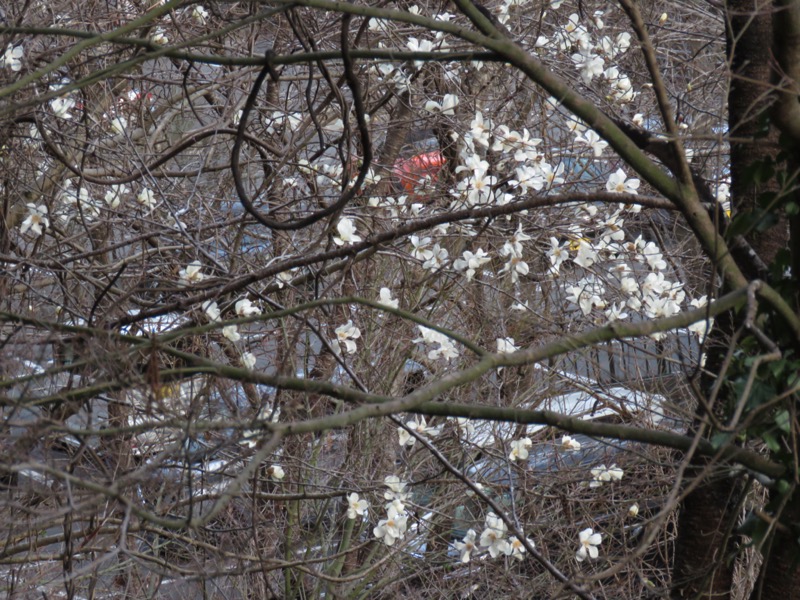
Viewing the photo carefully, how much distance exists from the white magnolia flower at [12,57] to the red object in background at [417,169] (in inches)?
79.6

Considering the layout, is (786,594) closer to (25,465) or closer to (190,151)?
(25,465)

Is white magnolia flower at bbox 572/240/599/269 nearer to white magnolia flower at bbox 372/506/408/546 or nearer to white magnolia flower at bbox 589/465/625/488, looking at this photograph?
white magnolia flower at bbox 589/465/625/488

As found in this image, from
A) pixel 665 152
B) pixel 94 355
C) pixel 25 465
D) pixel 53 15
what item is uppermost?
pixel 53 15

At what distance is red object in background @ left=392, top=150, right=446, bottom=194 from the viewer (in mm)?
5152

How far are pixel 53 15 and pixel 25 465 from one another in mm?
3358

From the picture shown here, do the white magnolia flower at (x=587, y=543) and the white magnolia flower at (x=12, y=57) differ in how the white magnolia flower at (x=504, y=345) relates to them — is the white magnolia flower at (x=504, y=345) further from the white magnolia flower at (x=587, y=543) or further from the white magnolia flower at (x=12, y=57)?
the white magnolia flower at (x=12, y=57)

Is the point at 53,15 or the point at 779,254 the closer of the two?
the point at 779,254

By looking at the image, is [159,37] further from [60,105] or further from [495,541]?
[495,541]

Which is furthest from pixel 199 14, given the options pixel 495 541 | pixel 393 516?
pixel 495 541

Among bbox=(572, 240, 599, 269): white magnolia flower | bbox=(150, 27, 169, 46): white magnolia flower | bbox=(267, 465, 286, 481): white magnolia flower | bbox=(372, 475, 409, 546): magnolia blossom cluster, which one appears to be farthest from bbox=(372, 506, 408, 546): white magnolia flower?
bbox=(150, 27, 169, 46): white magnolia flower

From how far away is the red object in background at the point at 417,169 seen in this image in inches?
203

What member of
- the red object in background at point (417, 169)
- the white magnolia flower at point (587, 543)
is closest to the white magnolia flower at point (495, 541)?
the white magnolia flower at point (587, 543)

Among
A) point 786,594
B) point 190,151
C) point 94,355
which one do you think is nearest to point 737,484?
point 786,594

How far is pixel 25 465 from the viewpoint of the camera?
6.00 feet
